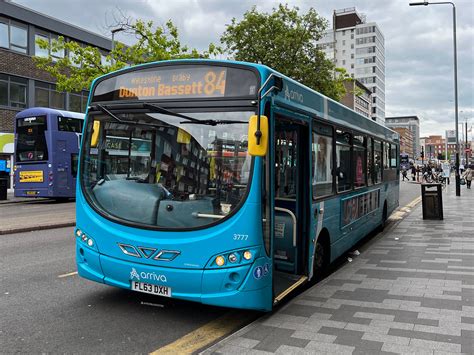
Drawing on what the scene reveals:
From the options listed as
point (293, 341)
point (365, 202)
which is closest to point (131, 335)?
point (293, 341)

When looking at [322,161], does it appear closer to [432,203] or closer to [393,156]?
[393,156]

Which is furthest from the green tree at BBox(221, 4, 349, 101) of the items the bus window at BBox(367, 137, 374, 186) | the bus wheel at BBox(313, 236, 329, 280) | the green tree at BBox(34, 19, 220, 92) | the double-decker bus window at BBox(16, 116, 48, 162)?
the bus wheel at BBox(313, 236, 329, 280)

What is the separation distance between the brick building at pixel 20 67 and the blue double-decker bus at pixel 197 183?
24.1 meters

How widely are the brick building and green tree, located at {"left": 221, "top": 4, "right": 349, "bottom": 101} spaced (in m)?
12.6

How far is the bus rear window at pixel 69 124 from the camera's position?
1885cm

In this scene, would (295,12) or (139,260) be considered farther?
→ (295,12)

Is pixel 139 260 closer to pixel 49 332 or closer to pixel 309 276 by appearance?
pixel 49 332

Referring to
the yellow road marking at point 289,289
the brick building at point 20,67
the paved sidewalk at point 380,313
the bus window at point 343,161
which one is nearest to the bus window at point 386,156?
the paved sidewalk at point 380,313

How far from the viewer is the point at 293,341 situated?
4.00m

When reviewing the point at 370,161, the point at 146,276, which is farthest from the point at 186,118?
the point at 370,161

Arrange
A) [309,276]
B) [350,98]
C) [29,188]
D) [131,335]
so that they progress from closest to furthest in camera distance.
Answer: [131,335] < [309,276] < [29,188] < [350,98]

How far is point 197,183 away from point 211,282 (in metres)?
1.01

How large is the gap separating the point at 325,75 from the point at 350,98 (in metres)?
76.6

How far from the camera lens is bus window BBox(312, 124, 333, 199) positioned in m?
5.93
